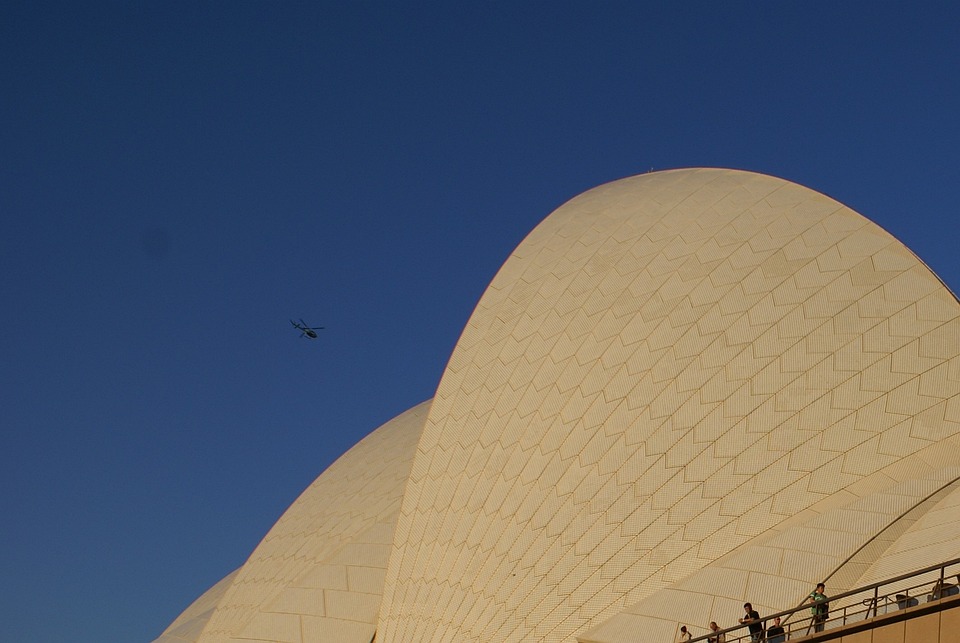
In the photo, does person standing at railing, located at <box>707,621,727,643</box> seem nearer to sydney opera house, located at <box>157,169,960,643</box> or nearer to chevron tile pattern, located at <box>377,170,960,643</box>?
Result: sydney opera house, located at <box>157,169,960,643</box>

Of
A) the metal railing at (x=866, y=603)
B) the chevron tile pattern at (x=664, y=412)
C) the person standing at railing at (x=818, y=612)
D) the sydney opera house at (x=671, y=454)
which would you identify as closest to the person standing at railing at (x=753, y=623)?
the metal railing at (x=866, y=603)

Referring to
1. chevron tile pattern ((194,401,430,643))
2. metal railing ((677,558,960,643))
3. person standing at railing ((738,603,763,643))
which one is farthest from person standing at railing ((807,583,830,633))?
chevron tile pattern ((194,401,430,643))

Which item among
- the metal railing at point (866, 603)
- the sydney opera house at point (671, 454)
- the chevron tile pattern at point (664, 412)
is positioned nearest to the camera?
the metal railing at point (866, 603)

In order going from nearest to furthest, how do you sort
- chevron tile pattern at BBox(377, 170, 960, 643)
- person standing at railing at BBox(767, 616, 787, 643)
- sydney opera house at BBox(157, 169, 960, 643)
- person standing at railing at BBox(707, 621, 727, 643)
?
person standing at railing at BBox(767, 616, 787, 643) → person standing at railing at BBox(707, 621, 727, 643) → sydney opera house at BBox(157, 169, 960, 643) → chevron tile pattern at BBox(377, 170, 960, 643)

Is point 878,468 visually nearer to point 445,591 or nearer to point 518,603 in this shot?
point 518,603

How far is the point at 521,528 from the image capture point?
681 inches

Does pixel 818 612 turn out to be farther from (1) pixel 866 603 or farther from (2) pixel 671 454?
(2) pixel 671 454

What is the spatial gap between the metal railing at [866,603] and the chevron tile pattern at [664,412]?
1.04 metres

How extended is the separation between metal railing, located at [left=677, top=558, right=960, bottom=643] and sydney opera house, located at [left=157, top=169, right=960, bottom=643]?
0.19 feet

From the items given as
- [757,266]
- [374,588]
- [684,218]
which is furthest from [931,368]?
[374,588]

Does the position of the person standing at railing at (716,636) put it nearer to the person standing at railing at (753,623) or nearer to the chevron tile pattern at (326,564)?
the person standing at railing at (753,623)

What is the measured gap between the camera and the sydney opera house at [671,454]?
47.0ft

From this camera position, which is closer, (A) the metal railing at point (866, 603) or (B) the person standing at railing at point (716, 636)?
(A) the metal railing at point (866, 603)

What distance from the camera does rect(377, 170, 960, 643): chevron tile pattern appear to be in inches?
623
